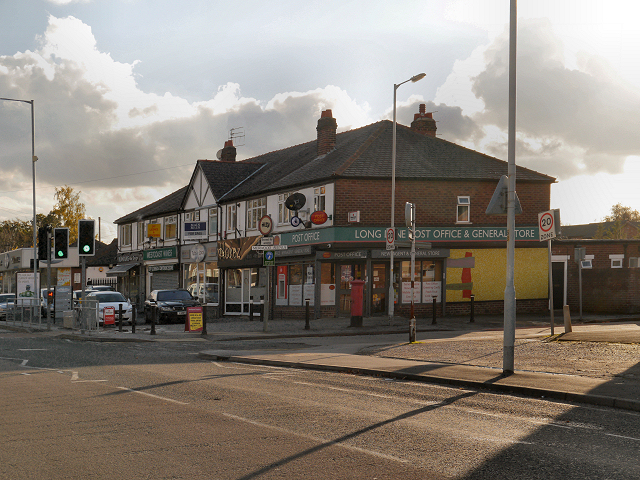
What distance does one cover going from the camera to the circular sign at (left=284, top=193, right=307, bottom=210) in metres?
31.7

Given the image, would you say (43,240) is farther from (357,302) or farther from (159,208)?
(159,208)

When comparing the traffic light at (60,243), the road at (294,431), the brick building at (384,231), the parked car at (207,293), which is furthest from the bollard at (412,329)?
the parked car at (207,293)

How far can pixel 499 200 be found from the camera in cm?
1230

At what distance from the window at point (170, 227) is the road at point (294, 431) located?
107ft

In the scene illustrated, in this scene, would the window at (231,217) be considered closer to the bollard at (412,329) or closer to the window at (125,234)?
the window at (125,234)

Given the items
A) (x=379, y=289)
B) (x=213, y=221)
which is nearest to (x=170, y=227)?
(x=213, y=221)

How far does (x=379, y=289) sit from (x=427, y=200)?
472cm

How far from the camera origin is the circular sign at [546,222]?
59.9 ft

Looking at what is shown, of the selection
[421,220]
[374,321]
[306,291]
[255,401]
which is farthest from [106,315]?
[255,401]

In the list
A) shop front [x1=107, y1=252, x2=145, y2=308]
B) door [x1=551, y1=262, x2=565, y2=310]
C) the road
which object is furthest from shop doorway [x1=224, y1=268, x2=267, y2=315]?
the road

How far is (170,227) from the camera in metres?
45.2

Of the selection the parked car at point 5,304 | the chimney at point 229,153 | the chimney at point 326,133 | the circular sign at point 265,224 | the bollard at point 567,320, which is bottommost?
the parked car at point 5,304

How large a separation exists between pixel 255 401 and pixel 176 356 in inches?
307

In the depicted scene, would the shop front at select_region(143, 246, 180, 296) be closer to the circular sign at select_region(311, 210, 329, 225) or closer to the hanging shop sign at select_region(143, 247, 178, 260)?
the hanging shop sign at select_region(143, 247, 178, 260)
